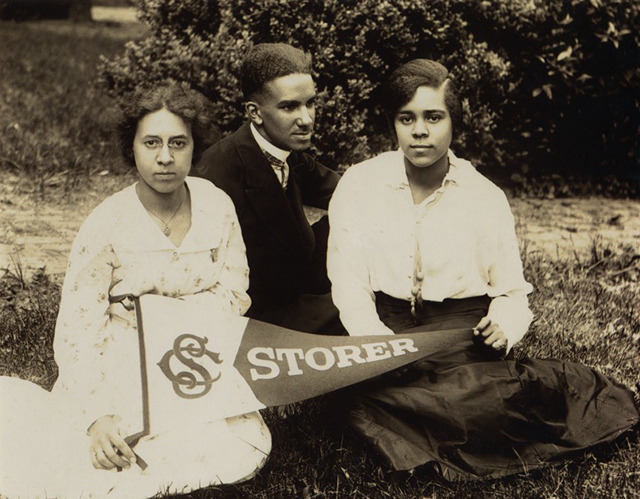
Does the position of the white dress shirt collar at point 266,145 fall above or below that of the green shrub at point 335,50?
below

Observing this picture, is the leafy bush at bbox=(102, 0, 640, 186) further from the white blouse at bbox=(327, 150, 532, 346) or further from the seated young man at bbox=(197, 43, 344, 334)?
the white blouse at bbox=(327, 150, 532, 346)

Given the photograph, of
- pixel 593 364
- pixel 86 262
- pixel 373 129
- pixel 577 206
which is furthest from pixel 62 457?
pixel 577 206

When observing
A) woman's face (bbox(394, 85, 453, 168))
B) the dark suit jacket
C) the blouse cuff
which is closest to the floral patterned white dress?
the dark suit jacket

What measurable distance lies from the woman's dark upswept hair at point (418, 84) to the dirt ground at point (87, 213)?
2.33 meters

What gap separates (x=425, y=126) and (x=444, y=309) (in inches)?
28.2

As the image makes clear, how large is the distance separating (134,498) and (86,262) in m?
0.82

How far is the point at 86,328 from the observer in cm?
302

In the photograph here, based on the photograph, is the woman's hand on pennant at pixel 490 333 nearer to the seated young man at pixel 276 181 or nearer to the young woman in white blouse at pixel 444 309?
the young woman in white blouse at pixel 444 309

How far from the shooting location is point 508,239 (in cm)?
338

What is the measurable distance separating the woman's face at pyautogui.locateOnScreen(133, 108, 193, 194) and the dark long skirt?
1.02m

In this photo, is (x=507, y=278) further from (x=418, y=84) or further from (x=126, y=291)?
(x=126, y=291)

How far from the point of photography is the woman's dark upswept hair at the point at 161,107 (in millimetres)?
3141

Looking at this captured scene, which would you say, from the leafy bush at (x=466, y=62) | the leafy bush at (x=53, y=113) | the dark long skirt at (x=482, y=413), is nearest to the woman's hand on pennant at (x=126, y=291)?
the dark long skirt at (x=482, y=413)

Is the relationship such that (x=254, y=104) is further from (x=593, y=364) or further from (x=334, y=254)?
(x=593, y=364)
